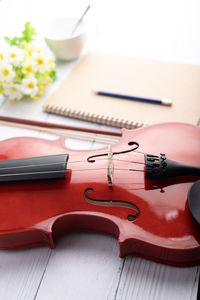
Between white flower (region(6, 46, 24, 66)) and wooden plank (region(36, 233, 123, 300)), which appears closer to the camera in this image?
wooden plank (region(36, 233, 123, 300))

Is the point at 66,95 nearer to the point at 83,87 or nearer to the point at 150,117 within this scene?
the point at 83,87

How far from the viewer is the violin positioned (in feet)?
2.59

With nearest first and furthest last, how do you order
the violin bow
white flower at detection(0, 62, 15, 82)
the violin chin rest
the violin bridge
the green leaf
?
the violin chin rest → the violin bridge → the violin bow → white flower at detection(0, 62, 15, 82) → the green leaf

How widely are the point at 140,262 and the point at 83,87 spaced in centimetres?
76

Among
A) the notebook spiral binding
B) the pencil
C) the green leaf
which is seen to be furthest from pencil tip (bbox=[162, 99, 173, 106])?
the green leaf

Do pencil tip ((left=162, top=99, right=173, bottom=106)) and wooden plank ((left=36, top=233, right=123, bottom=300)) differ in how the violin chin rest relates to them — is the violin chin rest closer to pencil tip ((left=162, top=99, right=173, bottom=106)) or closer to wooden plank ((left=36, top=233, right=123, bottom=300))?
wooden plank ((left=36, top=233, right=123, bottom=300))

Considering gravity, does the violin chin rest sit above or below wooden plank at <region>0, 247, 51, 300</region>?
above

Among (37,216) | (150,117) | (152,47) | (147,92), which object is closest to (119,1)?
(152,47)

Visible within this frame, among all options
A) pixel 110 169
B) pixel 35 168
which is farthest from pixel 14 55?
pixel 110 169

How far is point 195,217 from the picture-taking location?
757mm

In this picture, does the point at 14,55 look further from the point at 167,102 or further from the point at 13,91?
the point at 167,102

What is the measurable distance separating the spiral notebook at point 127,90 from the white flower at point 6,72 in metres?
0.17

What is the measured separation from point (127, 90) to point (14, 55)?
47cm

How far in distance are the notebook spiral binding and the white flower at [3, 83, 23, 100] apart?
0.13 m
